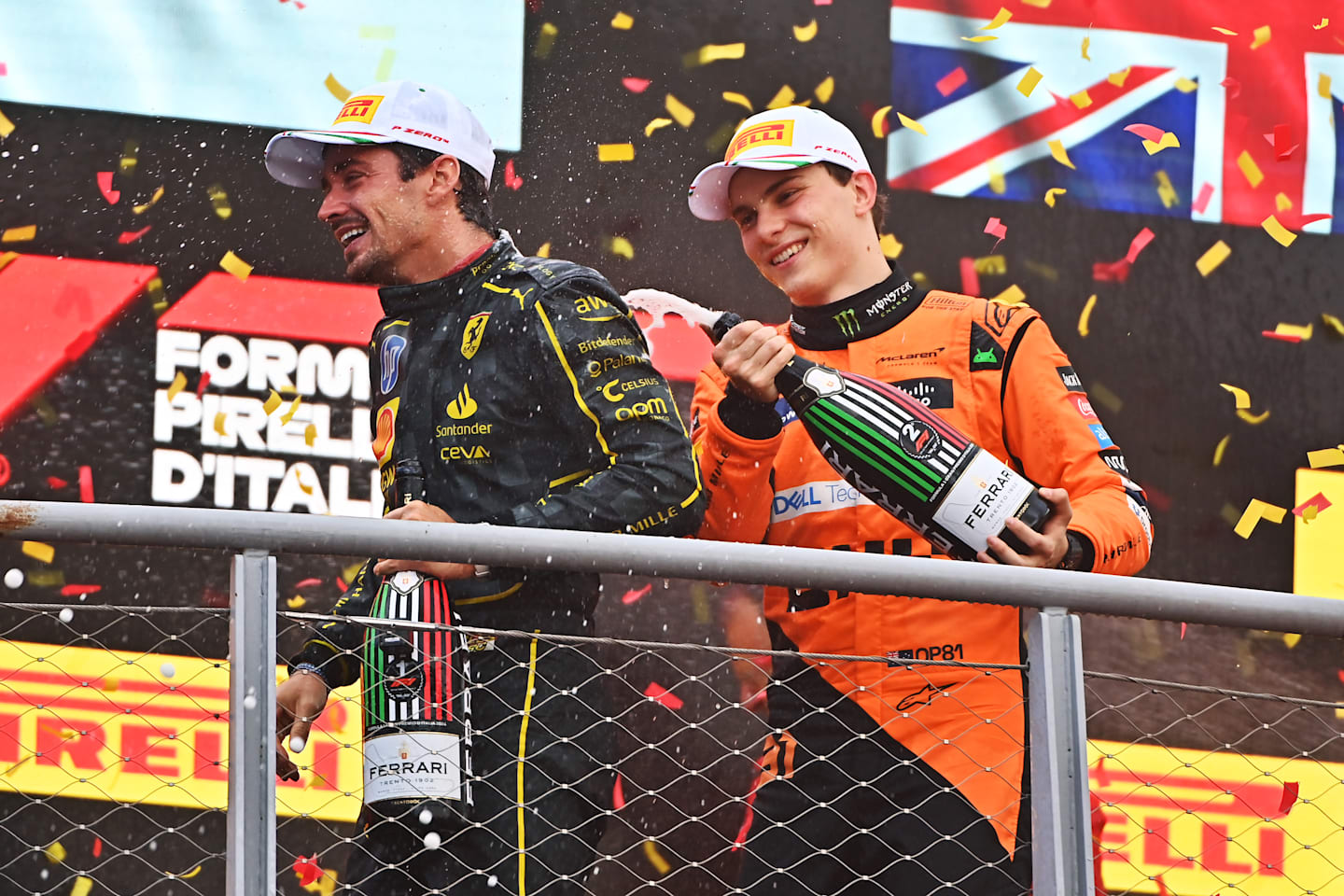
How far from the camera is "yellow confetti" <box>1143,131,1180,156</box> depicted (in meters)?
3.30

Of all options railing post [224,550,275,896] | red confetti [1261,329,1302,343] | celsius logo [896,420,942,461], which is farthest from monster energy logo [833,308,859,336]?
red confetti [1261,329,1302,343]

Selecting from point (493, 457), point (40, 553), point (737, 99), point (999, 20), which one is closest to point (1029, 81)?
point (999, 20)

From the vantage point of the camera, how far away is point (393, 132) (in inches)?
82.5

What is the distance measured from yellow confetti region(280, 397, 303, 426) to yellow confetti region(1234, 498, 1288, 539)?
182 centimetres

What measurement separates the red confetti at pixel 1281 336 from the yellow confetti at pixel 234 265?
197cm

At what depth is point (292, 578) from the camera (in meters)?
2.98

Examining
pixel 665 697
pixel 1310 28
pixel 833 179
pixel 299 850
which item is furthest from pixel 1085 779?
pixel 1310 28

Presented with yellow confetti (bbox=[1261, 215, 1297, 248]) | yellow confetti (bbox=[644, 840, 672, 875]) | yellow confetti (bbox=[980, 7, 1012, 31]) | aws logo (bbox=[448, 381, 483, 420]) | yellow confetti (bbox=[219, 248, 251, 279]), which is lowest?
yellow confetti (bbox=[644, 840, 672, 875])

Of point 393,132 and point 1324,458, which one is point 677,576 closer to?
point 393,132

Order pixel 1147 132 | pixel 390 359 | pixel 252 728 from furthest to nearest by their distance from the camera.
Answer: pixel 1147 132
pixel 390 359
pixel 252 728

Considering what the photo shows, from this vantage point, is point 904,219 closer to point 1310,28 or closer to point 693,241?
point 693,241

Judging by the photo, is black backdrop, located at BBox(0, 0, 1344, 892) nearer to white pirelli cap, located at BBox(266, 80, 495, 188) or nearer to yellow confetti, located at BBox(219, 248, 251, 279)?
yellow confetti, located at BBox(219, 248, 251, 279)

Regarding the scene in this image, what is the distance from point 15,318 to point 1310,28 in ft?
8.44

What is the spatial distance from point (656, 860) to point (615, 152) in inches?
52.3
